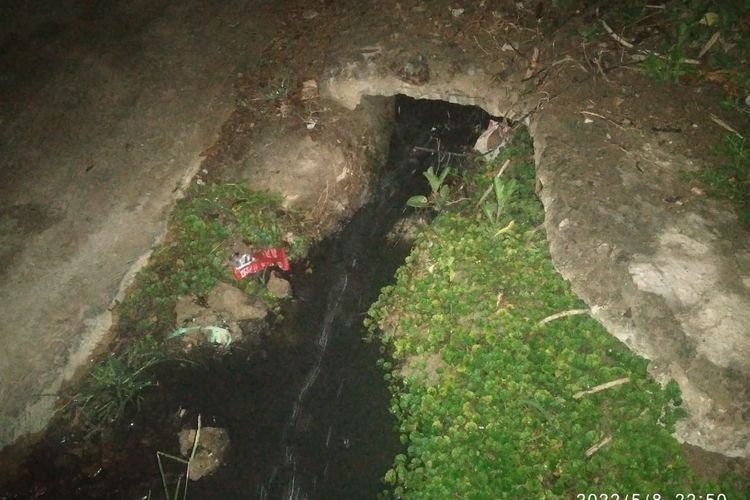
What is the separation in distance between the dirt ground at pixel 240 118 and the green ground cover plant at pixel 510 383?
27 cm

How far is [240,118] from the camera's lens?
216 inches

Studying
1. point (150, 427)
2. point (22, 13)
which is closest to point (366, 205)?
point (150, 427)

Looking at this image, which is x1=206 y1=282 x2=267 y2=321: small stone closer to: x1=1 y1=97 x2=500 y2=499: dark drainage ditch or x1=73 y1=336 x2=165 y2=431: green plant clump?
x1=1 y1=97 x2=500 y2=499: dark drainage ditch

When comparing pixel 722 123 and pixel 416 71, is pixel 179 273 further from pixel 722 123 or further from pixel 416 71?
pixel 722 123

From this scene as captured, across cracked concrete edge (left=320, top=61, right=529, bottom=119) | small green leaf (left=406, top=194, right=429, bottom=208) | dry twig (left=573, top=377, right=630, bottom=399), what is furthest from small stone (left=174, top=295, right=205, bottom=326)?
dry twig (left=573, top=377, right=630, bottom=399)

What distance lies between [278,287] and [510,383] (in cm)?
235

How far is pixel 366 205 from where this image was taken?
560cm

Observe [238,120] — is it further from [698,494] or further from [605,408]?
[698,494]

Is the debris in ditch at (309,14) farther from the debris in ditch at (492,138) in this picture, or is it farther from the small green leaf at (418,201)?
the small green leaf at (418,201)

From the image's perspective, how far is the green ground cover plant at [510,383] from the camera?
337 cm

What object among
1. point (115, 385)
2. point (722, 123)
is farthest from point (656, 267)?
point (115, 385)

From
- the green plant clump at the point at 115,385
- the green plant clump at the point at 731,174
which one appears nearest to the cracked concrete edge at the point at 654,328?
the green plant clump at the point at 731,174

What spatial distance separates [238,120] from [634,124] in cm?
399

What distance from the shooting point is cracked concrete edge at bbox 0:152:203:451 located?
3.94 m
